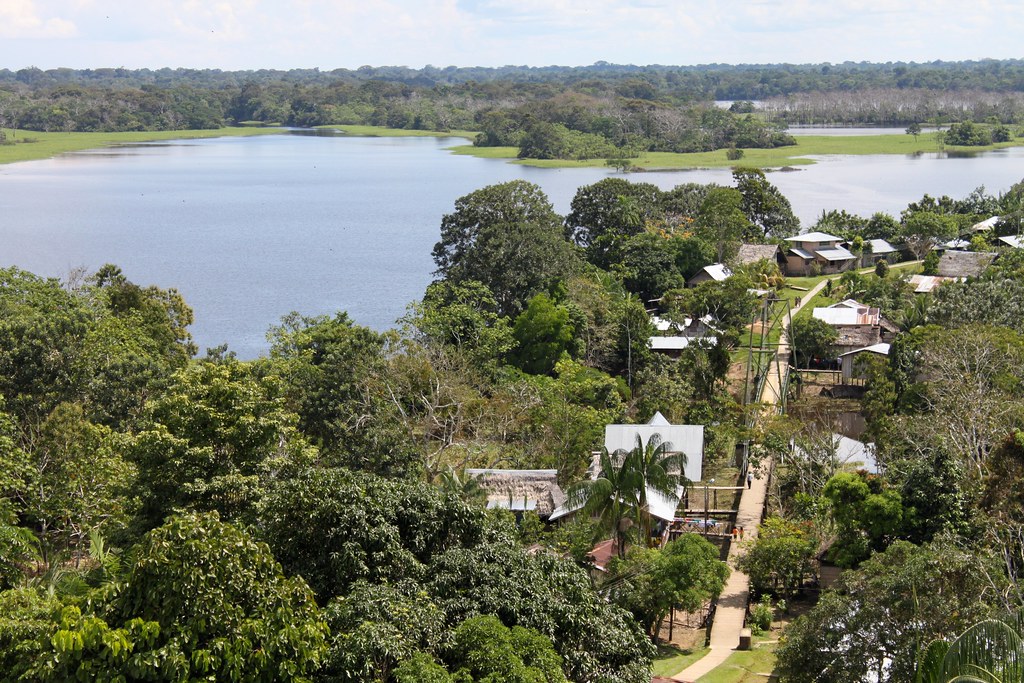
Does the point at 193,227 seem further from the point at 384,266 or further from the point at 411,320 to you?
the point at 411,320

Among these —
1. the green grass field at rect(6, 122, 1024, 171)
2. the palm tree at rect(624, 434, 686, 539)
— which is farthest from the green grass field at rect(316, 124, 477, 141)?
the palm tree at rect(624, 434, 686, 539)

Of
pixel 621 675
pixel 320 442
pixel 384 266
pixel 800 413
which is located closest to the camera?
pixel 621 675

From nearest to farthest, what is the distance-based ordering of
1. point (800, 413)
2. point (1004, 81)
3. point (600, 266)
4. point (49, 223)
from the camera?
point (800, 413), point (600, 266), point (49, 223), point (1004, 81)

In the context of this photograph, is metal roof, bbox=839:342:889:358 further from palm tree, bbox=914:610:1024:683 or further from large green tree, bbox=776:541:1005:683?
palm tree, bbox=914:610:1024:683

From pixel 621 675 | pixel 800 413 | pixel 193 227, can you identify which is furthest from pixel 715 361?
pixel 193 227

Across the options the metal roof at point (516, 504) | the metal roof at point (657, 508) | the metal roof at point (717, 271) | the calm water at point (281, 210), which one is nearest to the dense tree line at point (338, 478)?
the metal roof at point (516, 504)

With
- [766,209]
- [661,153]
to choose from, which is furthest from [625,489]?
[661,153]

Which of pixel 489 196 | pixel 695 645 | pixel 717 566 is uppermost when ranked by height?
pixel 489 196

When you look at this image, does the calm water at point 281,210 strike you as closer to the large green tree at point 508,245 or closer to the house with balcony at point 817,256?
the large green tree at point 508,245
